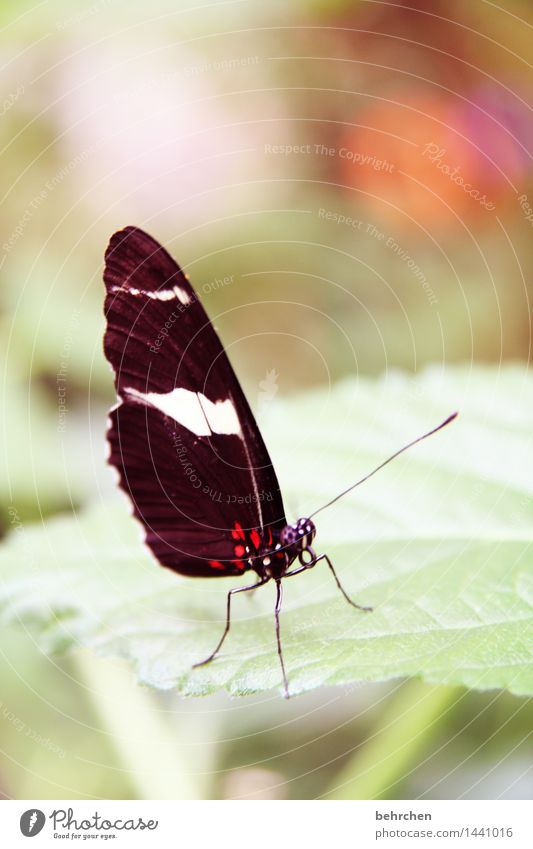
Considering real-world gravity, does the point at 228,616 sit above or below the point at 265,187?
below

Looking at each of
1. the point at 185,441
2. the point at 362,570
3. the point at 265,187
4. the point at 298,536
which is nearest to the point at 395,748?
the point at 362,570

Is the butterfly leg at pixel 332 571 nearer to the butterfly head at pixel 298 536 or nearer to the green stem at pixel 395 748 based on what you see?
the butterfly head at pixel 298 536

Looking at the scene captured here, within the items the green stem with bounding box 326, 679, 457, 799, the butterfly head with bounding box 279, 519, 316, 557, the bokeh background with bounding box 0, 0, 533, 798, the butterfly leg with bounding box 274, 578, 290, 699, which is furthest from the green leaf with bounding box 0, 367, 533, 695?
the bokeh background with bounding box 0, 0, 533, 798

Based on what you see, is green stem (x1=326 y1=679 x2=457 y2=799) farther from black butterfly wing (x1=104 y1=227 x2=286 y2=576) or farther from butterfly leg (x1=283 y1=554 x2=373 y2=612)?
black butterfly wing (x1=104 y1=227 x2=286 y2=576)

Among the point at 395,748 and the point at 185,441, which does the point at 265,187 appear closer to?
the point at 185,441

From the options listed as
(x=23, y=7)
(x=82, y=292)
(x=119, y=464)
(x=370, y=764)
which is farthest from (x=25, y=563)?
(x=23, y=7)

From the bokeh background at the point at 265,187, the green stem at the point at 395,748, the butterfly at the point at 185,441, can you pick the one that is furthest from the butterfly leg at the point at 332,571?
the bokeh background at the point at 265,187

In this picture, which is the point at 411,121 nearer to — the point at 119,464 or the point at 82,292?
the point at 82,292
